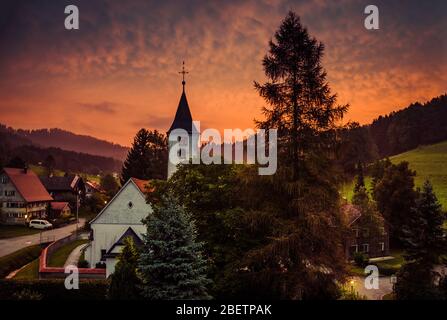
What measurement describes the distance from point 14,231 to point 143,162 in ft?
81.1

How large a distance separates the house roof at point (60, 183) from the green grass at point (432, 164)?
62.6m

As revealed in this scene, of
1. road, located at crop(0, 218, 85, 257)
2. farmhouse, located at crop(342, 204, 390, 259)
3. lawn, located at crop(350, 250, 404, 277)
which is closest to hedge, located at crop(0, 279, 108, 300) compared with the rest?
road, located at crop(0, 218, 85, 257)

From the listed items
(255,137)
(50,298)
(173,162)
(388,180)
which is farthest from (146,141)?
(255,137)

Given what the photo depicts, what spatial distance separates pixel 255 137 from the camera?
16875mm

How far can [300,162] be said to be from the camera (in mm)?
16484

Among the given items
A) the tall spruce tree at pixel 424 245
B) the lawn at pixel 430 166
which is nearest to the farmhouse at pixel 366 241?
the lawn at pixel 430 166

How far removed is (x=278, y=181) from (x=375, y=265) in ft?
81.5

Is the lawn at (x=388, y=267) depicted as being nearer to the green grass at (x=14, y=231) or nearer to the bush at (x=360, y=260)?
the bush at (x=360, y=260)

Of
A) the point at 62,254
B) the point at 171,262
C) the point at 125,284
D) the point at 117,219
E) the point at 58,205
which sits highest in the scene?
the point at 58,205

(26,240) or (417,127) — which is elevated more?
(417,127)

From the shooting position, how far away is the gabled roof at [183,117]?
38062 millimetres

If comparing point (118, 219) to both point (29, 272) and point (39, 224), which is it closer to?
point (29, 272)

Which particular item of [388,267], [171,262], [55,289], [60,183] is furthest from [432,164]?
[60,183]
